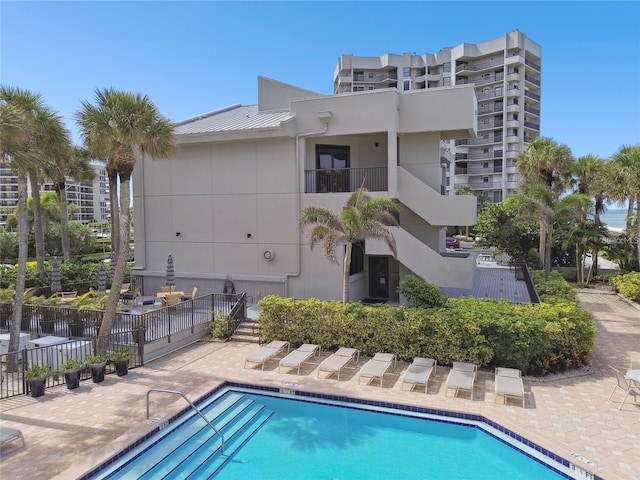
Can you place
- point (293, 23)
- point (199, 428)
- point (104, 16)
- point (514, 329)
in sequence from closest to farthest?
point (199, 428) → point (514, 329) → point (104, 16) → point (293, 23)

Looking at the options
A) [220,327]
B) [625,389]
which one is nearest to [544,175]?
Answer: [625,389]

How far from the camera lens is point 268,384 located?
11.2 meters

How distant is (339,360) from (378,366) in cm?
119

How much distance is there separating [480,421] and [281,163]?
12854 millimetres

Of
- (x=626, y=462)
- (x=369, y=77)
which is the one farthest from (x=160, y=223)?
(x=369, y=77)

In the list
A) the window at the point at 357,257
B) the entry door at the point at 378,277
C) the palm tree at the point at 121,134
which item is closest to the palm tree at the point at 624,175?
the entry door at the point at 378,277

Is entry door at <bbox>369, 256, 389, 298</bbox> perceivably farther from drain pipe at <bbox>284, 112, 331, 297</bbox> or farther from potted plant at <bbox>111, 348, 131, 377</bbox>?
potted plant at <bbox>111, 348, 131, 377</bbox>

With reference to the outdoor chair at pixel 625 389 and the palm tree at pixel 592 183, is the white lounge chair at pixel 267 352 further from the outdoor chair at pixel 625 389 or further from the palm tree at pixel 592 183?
the palm tree at pixel 592 183

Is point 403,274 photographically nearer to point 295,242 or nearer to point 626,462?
point 295,242

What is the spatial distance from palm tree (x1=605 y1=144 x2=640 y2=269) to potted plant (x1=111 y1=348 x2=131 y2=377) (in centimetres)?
2229

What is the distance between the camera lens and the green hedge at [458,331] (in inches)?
458

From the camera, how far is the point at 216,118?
23.2 meters

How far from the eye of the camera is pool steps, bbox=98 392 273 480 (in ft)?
25.8

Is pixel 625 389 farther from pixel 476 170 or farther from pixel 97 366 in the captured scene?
pixel 476 170
